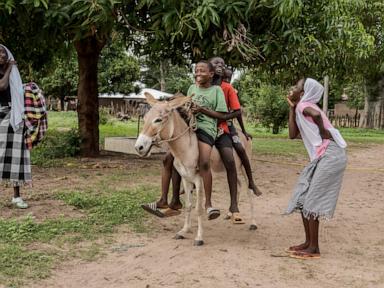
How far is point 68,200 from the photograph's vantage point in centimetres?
683

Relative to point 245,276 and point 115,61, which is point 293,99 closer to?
point 245,276

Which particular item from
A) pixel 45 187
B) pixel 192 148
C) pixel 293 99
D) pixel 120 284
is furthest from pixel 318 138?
pixel 45 187

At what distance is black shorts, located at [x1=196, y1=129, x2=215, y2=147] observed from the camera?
5.28 m

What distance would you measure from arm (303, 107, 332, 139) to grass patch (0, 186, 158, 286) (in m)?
2.15

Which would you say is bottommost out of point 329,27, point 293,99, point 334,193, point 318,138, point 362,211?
point 362,211

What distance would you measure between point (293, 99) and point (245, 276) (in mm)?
1725

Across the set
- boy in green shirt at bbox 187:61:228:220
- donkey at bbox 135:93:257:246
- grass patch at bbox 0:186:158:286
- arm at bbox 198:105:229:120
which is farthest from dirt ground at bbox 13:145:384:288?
arm at bbox 198:105:229:120

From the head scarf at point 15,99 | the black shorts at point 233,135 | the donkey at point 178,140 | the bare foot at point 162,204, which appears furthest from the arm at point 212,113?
the head scarf at point 15,99

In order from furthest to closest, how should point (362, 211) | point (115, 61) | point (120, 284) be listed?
point (115, 61) → point (362, 211) → point (120, 284)

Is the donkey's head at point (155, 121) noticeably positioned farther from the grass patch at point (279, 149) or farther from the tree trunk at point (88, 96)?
the grass patch at point (279, 149)

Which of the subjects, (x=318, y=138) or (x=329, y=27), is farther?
(x=329, y=27)

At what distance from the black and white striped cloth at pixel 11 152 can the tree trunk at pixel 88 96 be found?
5063 millimetres

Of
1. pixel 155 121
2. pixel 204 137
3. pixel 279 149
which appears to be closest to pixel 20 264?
pixel 155 121

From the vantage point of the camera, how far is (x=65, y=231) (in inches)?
214
